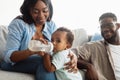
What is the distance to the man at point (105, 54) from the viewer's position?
1819 mm

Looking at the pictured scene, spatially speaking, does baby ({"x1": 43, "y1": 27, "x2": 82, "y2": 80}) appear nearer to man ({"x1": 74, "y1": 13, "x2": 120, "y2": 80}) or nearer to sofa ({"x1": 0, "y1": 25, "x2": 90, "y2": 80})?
sofa ({"x1": 0, "y1": 25, "x2": 90, "y2": 80})

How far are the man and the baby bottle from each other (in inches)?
15.2

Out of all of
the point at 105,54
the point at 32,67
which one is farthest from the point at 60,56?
the point at 105,54

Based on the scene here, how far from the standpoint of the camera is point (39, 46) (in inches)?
58.1

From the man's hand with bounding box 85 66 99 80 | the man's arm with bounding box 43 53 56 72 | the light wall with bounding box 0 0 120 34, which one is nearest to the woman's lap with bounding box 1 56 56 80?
the man's arm with bounding box 43 53 56 72

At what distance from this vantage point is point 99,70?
187 cm

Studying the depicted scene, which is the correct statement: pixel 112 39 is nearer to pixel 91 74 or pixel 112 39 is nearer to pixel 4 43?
pixel 91 74

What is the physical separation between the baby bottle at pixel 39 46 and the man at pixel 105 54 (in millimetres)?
385

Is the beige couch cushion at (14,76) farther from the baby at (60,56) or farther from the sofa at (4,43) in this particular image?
the baby at (60,56)

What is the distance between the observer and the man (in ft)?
5.97

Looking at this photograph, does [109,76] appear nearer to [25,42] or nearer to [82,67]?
[82,67]

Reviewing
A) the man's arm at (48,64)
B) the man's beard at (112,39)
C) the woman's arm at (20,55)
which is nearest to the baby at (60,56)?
the man's arm at (48,64)

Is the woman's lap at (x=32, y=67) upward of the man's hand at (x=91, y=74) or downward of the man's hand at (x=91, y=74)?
upward

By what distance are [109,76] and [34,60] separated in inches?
23.6
